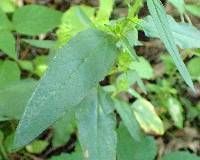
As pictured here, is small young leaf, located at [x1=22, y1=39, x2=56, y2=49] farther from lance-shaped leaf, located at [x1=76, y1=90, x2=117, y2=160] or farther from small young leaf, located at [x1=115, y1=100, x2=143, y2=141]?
lance-shaped leaf, located at [x1=76, y1=90, x2=117, y2=160]

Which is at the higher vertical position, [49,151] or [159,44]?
[159,44]

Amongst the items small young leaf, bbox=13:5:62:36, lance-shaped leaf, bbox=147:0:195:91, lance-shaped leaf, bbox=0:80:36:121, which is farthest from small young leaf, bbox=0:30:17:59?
lance-shaped leaf, bbox=147:0:195:91

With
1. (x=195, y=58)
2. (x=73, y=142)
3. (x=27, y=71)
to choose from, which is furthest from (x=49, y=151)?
(x=195, y=58)

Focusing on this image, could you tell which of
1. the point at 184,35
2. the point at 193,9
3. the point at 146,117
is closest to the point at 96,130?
the point at 184,35

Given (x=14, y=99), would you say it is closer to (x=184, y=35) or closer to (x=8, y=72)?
(x=8, y=72)

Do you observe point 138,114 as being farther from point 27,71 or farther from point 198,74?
Answer: point 27,71
